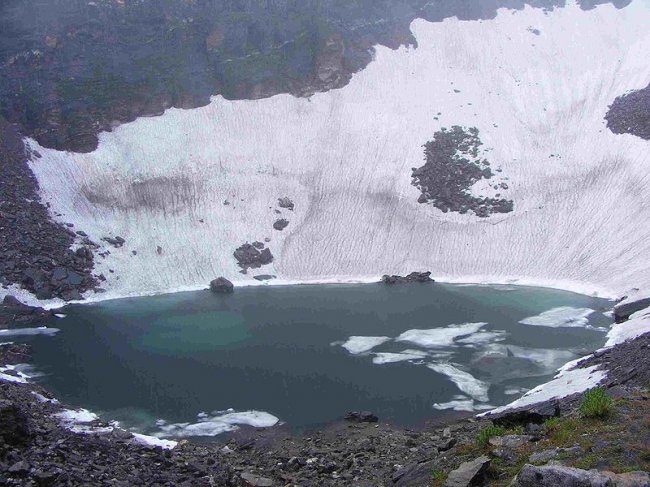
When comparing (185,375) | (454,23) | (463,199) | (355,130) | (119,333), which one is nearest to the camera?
(185,375)

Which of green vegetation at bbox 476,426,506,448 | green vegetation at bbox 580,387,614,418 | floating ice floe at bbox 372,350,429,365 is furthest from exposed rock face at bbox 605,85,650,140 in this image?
green vegetation at bbox 476,426,506,448

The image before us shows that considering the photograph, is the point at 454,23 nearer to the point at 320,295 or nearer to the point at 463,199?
the point at 463,199

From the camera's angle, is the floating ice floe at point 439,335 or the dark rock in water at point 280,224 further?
the dark rock in water at point 280,224

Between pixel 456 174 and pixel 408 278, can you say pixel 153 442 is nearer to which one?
pixel 408 278

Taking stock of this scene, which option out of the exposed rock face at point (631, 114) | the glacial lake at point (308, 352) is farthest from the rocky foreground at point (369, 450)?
the exposed rock face at point (631, 114)

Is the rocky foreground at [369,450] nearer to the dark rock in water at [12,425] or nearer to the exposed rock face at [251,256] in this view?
the dark rock in water at [12,425]

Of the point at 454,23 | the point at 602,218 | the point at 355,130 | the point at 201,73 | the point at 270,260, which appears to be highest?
the point at 454,23

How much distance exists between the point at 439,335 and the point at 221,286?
20203mm

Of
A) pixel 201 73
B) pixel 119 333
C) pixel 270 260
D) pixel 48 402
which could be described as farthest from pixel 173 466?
pixel 201 73

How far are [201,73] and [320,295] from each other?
118ft

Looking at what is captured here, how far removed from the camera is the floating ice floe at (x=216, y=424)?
29594mm

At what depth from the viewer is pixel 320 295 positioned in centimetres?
5441

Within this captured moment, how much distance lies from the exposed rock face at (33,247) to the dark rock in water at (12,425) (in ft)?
107

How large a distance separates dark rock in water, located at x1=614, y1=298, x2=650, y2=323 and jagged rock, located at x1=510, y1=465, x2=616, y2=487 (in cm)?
3581
